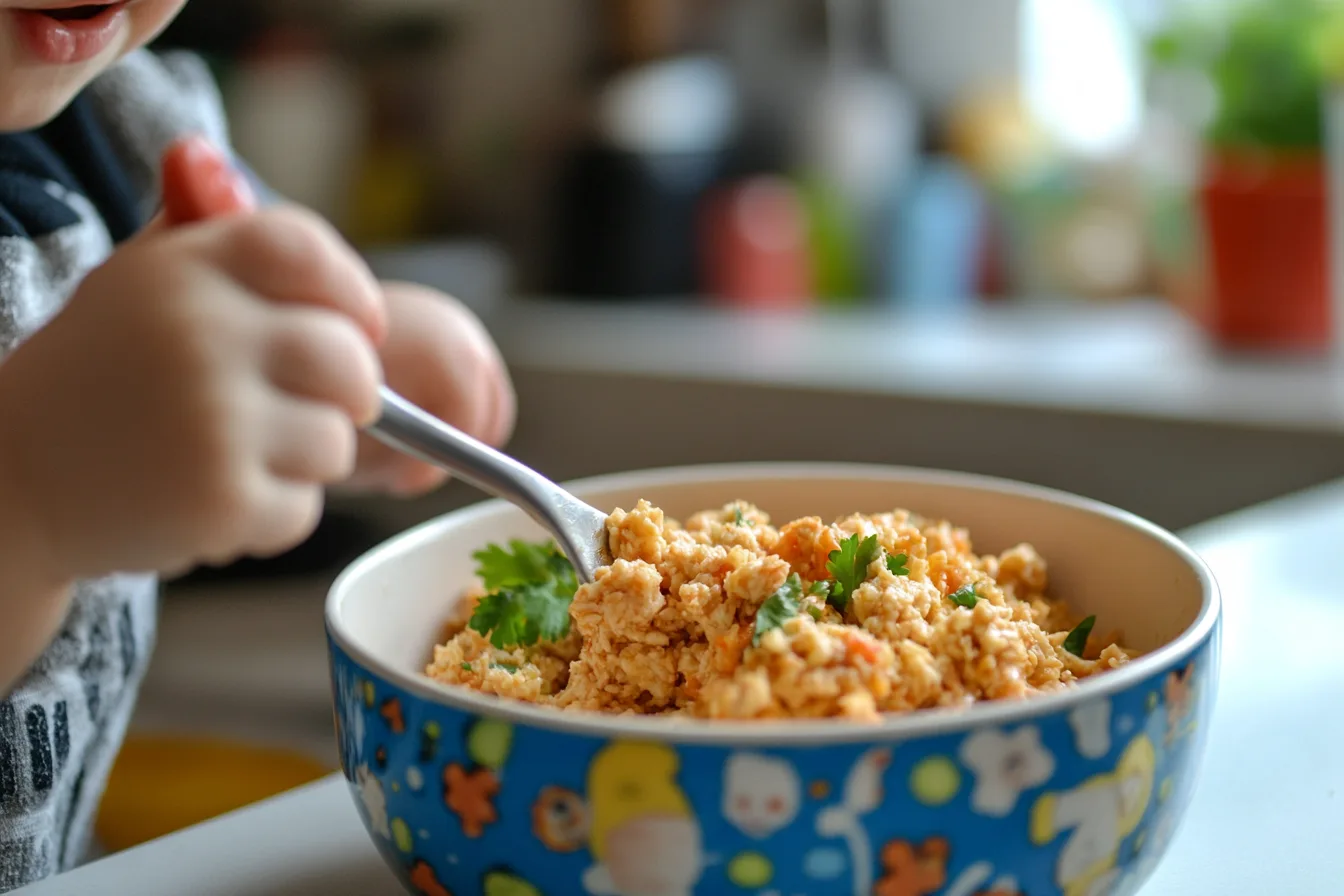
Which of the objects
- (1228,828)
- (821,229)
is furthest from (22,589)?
(821,229)

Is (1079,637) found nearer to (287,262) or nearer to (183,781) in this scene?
(287,262)

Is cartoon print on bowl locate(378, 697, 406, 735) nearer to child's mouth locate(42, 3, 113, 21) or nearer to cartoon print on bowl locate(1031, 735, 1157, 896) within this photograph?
cartoon print on bowl locate(1031, 735, 1157, 896)

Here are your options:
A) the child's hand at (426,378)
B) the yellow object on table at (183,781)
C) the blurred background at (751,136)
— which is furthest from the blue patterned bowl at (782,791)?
the blurred background at (751,136)

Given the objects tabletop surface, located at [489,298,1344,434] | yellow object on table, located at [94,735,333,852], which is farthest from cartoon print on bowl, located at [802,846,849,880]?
tabletop surface, located at [489,298,1344,434]

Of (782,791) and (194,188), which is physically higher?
(194,188)

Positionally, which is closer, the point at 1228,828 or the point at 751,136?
the point at 1228,828

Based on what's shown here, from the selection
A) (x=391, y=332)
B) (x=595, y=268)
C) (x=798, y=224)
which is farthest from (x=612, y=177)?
(x=391, y=332)

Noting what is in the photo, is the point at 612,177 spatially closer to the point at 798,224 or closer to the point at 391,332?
the point at 798,224
